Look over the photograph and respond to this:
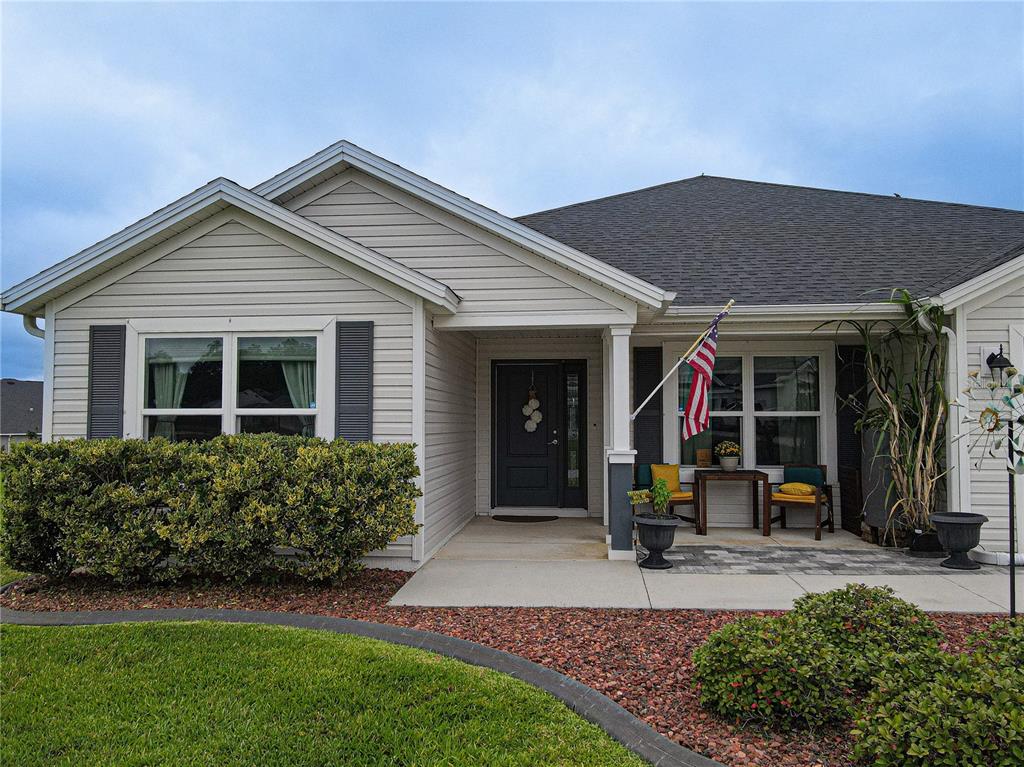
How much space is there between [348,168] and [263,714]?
5.82 m

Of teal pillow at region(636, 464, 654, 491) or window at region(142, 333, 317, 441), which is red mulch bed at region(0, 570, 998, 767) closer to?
window at region(142, 333, 317, 441)

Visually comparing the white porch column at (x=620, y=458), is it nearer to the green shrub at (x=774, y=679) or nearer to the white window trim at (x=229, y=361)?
the white window trim at (x=229, y=361)

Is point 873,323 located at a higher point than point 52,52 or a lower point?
lower

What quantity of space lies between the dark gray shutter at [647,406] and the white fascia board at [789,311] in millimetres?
1124

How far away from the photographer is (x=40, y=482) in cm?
509

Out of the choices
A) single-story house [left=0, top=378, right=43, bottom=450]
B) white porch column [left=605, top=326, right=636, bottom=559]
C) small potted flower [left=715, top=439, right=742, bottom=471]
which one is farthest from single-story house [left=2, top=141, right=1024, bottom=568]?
single-story house [left=0, top=378, right=43, bottom=450]

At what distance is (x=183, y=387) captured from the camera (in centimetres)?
638

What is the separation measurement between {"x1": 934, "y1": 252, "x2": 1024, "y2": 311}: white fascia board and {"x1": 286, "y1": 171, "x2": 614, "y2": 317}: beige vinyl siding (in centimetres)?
339

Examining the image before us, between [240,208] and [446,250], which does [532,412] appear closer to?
[446,250]

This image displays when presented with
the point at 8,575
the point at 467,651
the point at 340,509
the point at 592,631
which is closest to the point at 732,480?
the point at 592,631

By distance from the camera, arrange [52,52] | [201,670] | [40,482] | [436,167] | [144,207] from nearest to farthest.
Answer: [201,670] → [40,482] → [52,52] → [436,167] → [144,207]

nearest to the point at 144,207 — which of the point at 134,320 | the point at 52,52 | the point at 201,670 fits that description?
the point at 52,52

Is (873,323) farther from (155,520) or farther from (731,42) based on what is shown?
(155,520)

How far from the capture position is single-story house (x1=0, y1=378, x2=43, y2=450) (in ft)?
77.8
